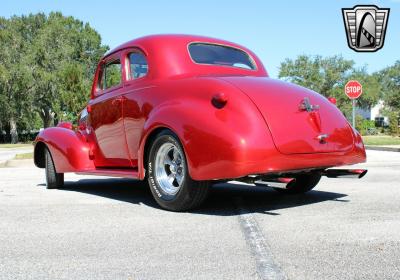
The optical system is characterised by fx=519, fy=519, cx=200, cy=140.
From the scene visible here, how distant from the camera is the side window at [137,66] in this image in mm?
5957

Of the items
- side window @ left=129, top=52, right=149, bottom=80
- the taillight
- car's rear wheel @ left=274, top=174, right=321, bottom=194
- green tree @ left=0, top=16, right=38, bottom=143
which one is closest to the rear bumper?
the taillight

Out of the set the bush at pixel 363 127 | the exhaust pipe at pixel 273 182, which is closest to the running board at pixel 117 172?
the exhaust pipe at pixel 273 182

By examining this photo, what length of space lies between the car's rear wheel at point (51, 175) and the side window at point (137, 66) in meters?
2.08

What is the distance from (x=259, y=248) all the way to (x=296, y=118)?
1672mm

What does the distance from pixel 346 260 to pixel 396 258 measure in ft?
1.05

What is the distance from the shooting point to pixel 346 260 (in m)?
3.22

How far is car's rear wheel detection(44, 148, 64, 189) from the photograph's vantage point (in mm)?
7457

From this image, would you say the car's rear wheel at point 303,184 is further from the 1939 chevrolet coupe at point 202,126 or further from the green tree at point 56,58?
the green tree at point 56,58

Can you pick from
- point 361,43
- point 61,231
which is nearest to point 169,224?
point 61,231

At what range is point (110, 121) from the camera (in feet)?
20.6

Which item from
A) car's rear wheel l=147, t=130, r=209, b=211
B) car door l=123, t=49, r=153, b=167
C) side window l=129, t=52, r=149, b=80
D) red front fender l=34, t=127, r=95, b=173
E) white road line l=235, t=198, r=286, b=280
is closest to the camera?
white road line l=235, t=198, r=286, b=280

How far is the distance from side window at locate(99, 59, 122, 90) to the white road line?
101 inches

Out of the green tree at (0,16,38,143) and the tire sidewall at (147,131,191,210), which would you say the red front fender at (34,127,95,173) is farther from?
the green tree at (0,16,38,143)

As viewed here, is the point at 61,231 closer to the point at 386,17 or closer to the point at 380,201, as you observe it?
the point at 380,201
